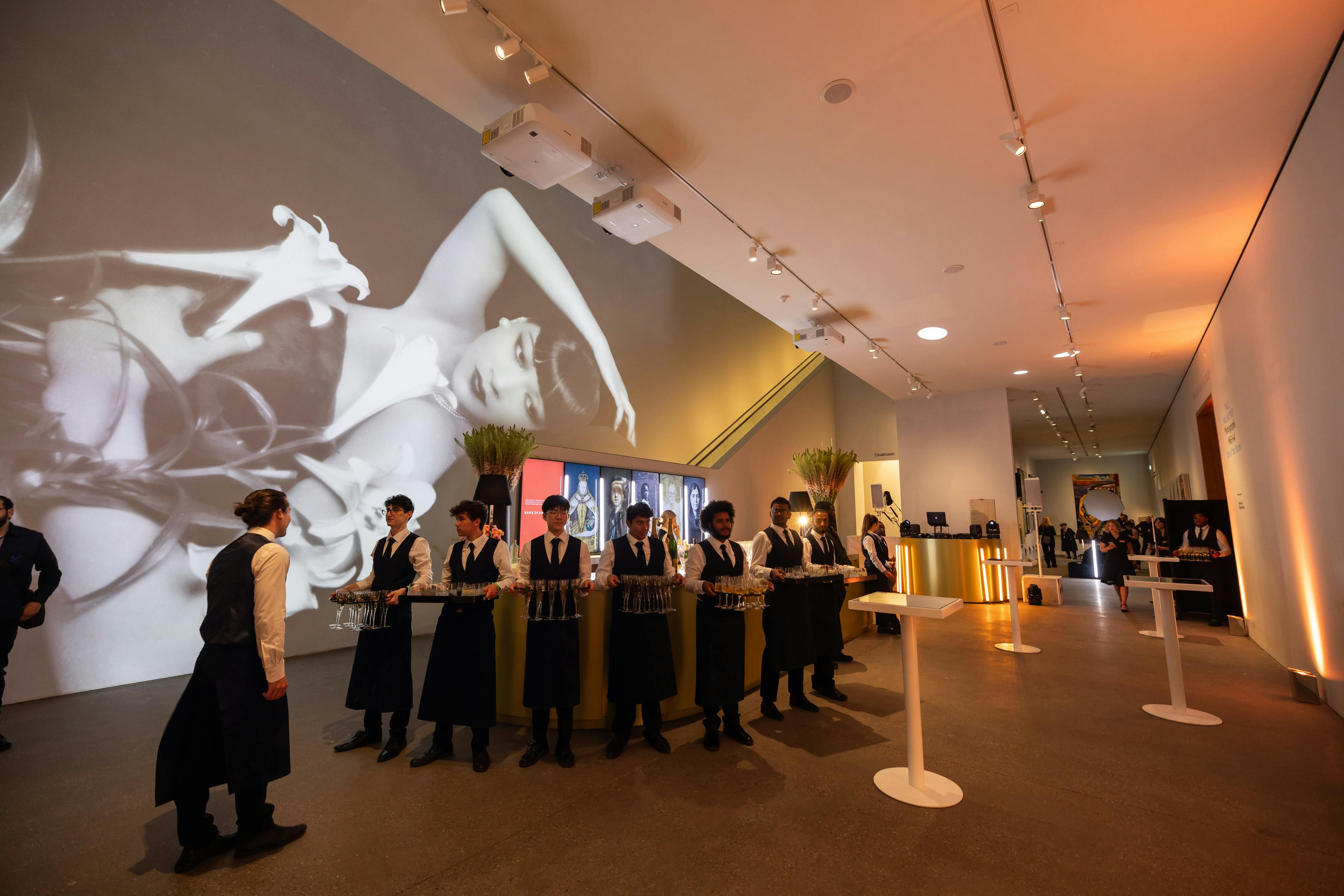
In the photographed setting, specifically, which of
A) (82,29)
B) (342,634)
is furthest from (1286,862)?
(82,29)

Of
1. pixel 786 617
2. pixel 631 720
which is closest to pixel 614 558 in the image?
pixel 631 720

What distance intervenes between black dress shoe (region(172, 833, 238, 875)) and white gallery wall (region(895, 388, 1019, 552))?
10105 millimetres

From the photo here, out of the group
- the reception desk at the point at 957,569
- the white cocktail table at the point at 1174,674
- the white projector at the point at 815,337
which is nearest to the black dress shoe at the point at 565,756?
the white cocktail table at the point at 1174,674

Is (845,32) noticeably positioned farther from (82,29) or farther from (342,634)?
(342,634)

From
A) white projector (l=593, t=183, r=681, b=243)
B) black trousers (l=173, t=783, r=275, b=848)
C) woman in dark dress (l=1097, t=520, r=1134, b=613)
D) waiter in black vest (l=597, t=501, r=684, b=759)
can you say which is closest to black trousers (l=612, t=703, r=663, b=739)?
waiter in black vest (l=597, t=501, r=684, b=759)

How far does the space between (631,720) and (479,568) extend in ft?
4.15

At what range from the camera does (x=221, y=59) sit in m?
5.64

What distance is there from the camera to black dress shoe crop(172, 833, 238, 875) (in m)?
2.22

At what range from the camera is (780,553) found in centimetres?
387

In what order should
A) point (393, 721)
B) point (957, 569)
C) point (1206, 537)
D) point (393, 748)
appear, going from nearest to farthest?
point (393, 748)
point (393, 721)
point (1206, 537)
point (957, 569)

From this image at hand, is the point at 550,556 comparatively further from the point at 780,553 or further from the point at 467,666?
the point at 780,553

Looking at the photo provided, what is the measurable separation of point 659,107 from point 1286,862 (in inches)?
171

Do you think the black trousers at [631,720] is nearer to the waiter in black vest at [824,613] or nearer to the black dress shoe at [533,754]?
the black dress shoe at [533,754]

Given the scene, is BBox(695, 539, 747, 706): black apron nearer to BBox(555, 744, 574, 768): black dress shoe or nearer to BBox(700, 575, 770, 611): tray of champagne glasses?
BBox(700, 575, 770, 611): tray of champagne glasses
